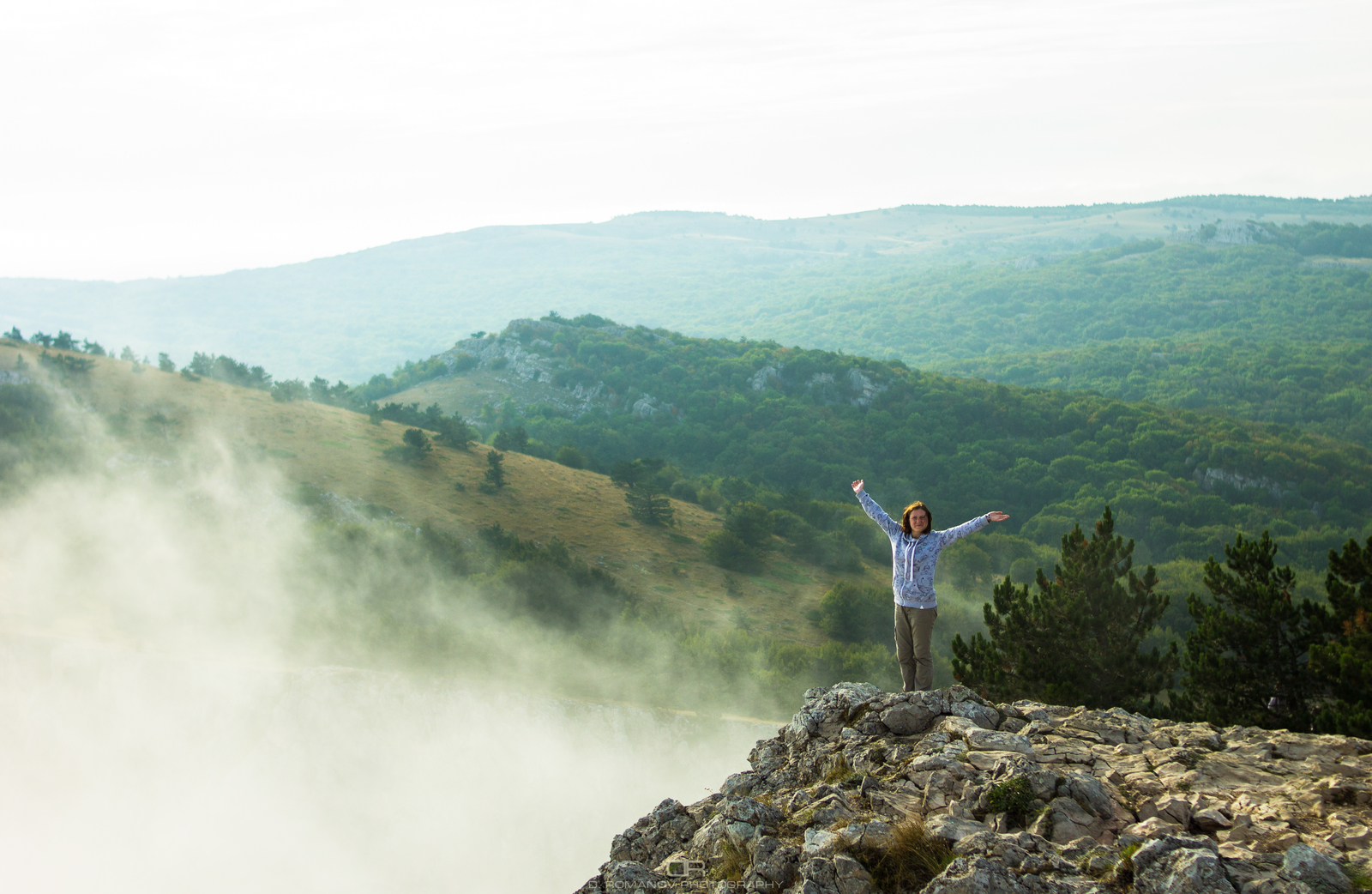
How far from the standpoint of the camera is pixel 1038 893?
5.74 metres

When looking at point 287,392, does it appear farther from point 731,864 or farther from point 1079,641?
point 731,864

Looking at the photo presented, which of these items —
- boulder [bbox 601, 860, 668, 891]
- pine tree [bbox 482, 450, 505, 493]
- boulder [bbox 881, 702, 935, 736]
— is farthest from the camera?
pine tree [bbox 482, 450, 505, 493]

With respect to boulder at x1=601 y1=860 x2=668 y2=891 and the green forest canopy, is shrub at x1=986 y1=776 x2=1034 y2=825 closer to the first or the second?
boulder at x1=601 y1=860 x2=668 y2=891

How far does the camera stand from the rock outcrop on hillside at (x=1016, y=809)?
18.9 ft

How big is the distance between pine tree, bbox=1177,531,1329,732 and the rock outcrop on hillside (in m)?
6.48

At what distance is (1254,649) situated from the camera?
1384cm

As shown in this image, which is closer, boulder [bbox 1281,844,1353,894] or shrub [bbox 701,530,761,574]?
boulder [bbox 1281,844,1353,894]

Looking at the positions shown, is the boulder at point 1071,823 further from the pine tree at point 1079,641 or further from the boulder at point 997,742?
the pine tree at point 1079,641

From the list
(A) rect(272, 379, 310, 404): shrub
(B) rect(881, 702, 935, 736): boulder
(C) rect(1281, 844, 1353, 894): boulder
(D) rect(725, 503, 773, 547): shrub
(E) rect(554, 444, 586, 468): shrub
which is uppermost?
(A) rect(272, 379, 310, 404): shrub

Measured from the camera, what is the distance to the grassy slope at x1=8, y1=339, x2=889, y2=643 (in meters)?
40.8

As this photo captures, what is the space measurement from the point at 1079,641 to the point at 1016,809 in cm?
1048

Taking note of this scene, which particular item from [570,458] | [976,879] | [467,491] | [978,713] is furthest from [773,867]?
[570,458]

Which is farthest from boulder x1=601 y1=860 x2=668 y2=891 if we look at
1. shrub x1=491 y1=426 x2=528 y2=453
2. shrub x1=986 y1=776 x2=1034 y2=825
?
shrub x1=491 y1=426 x2=528 y2=453

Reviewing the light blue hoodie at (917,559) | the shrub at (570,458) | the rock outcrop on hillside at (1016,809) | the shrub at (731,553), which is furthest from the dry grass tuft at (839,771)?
the shrub at (570,458)
